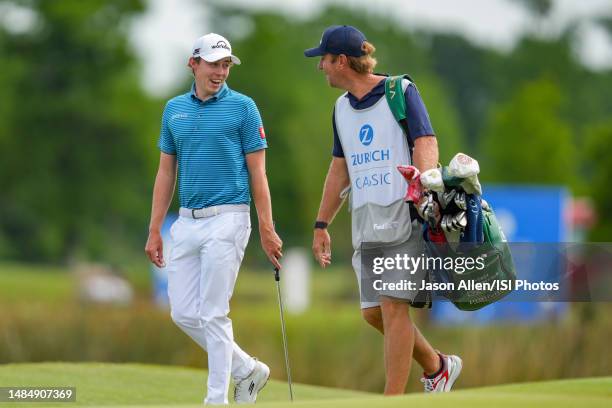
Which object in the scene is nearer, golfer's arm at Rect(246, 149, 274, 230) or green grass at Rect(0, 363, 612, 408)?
green grass at Rect(0, 363, 612, 408)

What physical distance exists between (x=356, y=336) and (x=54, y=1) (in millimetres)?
31584

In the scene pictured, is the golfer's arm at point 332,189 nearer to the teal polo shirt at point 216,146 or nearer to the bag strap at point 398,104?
the teal polo shirt at point 216,146

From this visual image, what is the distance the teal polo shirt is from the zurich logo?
25.2 inches

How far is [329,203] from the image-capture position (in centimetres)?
869

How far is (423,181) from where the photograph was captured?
7.73m

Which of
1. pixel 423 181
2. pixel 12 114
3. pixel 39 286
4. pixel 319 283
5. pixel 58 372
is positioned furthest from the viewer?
pixel 319 283

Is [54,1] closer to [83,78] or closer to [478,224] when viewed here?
[83,78]

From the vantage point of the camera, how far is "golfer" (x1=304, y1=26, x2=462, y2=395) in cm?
815

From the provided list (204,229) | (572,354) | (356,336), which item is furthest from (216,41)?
(356,336)

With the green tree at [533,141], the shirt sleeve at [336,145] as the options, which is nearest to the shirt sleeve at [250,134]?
the shirt sleeve at [336,145]

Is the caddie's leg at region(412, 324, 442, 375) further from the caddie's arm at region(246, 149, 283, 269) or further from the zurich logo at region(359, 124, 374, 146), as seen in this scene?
the zurich logo at region(359, 124, 374, 146)

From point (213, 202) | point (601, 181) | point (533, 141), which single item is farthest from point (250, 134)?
point (533, 141)

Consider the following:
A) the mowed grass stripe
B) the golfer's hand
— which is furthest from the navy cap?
the mowed grass stripe

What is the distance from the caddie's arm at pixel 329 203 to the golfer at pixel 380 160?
18cm
